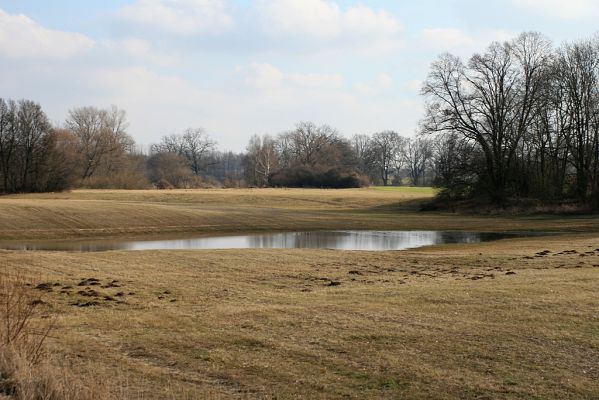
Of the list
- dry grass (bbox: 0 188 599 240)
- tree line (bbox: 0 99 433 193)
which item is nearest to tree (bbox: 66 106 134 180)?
tree line (bbox: 0 99 433 193)

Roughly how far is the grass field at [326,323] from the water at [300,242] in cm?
853

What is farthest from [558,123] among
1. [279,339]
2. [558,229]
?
[279,339]

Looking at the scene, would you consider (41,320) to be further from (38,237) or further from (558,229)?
(558,229)

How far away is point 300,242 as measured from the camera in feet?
114

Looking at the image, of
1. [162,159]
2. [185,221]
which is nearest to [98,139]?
[162,159]

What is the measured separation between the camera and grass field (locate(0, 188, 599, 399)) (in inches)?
306

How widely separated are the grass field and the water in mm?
8531

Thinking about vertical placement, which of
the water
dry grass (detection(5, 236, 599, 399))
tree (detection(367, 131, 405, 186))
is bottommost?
the water

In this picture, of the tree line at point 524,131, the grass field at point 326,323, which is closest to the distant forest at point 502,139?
the tree line at point 524,131

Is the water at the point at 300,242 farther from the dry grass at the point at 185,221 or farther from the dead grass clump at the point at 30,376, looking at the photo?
the dead grass clump at the point at 30,376

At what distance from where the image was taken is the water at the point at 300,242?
1231 inches

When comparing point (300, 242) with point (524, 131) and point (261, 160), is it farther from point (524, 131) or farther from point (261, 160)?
point (261, 160)

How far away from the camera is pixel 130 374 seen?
8.05m

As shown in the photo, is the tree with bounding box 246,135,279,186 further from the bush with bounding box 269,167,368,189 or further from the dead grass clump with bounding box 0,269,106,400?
the dead grass clump with bounding box 0,269,106,400
